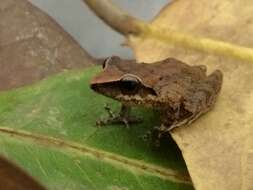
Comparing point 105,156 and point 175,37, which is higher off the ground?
point 175,37

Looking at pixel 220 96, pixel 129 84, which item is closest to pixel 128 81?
pixel 129 84

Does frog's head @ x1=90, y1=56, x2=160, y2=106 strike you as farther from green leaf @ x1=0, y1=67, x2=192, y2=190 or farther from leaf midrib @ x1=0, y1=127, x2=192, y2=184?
leaf midrib @ x1=0, y1=127, x2=192, y2=184

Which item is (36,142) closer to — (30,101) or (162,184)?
(30,101)

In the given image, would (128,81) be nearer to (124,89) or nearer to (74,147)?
(124,89)

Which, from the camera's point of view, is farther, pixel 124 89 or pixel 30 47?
pixel 30 47

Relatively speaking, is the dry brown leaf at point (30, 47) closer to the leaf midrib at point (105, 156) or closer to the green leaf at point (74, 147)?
the green leaf at point (74, 147)

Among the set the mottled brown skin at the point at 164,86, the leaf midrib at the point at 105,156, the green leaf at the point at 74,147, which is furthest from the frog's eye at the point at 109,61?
the leaf midrib at the point at 105,156
